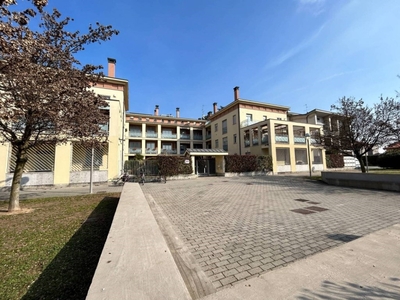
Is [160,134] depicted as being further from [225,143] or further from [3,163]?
[3,163]

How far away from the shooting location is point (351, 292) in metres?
1.92

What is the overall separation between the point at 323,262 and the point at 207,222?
2.73 metres

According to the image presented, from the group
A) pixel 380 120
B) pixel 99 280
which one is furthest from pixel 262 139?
pixel 99 280

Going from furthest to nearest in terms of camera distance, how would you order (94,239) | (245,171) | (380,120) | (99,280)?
(245,171)
(380,120)
(94,239)
(99,280)

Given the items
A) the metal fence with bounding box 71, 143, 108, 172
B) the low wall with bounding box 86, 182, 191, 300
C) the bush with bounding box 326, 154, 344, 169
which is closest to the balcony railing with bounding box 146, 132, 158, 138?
the metal fence with bounding box 71, 143, 108, 172

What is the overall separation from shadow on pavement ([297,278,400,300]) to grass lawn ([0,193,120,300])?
259 centimetres

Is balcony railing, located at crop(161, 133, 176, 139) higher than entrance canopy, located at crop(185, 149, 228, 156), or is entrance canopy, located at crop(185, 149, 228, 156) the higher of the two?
balcony railing, located at crop(161, 133, 176, 139)

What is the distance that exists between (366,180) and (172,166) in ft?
45.8

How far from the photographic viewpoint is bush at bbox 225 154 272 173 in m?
20.3

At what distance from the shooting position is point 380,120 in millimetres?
11984

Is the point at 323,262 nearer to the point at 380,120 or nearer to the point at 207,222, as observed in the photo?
the point at 207,222

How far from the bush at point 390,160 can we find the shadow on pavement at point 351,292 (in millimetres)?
33537

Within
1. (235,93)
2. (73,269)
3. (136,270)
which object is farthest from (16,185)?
(235,93)

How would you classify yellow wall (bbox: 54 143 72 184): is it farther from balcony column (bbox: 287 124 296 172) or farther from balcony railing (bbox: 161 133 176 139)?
balcony column (bbox: 287 124 296 172)
